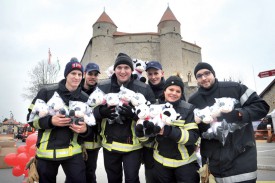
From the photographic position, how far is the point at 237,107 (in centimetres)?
258

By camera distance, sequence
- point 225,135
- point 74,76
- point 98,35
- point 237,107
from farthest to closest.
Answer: point 98,35, point 74,76, point 237,107, point 225,135

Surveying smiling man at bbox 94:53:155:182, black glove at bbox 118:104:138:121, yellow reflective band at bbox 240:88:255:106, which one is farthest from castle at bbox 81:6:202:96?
yellow reflective band at bbox 240:88:255:106

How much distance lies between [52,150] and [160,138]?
1.26m

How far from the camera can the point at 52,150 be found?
8.77ft

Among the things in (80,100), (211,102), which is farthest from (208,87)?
(80,100)

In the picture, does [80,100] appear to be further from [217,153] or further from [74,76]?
[217,153]

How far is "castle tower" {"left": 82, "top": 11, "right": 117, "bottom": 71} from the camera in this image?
44.3 meters

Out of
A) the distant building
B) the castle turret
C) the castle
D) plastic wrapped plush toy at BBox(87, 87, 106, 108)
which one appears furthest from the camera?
the distant building

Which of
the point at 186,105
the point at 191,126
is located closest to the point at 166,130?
the point at 191,126

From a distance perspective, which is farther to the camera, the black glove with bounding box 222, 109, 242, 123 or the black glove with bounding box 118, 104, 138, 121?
the black glove with bounding box 118, 104, 138, 121

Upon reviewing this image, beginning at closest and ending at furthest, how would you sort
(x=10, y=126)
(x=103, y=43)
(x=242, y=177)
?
(x=242, y=177) → (x=103, y=43) → (x=10, y=126)

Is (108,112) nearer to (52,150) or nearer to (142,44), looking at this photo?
(52,150)

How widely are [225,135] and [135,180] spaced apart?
117 centimetres

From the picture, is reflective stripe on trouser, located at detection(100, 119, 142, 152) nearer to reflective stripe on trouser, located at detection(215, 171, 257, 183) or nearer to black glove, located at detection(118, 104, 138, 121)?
black glove, located at detection(118, 104, 138, 121)
